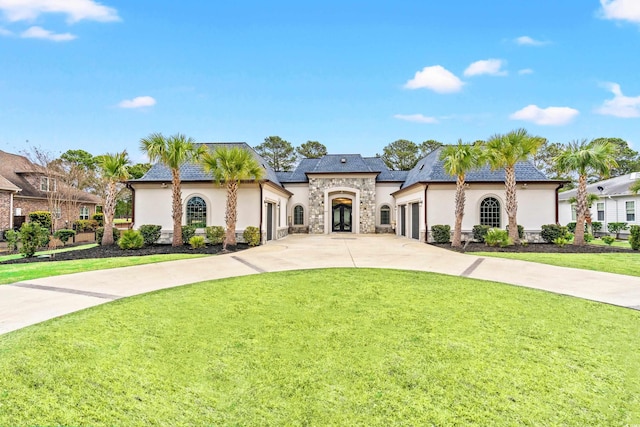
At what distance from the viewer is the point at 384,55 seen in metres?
17.8

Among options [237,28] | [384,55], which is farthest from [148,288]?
[384,55]

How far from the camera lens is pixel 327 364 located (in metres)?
3.98

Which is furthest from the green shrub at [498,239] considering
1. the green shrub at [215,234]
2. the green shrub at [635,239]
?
the green shrub at [215,234]

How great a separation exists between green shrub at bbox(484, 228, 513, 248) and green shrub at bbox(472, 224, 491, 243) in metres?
2.09

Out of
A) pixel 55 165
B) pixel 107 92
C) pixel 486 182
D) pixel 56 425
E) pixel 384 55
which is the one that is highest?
pixel 384 55

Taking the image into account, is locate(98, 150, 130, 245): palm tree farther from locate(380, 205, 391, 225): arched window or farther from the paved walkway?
locate(380, 205, 391, 225): arched window

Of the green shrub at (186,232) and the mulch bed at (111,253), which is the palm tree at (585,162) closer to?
the mulch bed at (111,253)

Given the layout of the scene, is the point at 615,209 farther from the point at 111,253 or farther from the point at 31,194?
the point at 31,194

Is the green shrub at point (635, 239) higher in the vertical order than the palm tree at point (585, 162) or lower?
lower

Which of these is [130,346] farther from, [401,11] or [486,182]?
[486,182]

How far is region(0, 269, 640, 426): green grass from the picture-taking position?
10.0 feet

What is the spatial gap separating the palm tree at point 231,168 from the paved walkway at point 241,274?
3.88 m

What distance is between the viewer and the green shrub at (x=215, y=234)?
16641 millimetres

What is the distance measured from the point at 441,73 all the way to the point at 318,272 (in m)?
24.6
